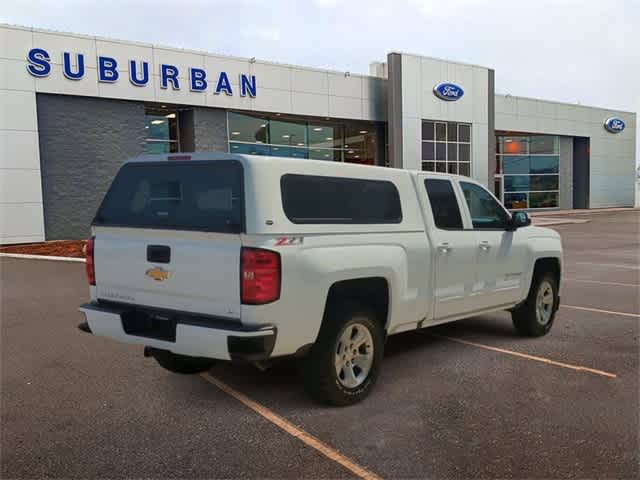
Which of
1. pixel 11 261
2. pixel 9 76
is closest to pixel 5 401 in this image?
pixel 11 261

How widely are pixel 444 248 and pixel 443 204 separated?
0.49m

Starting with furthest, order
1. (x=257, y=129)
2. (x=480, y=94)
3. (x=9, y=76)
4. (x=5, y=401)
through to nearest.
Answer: (x=480, y=94)
(x=257, y=129)
(x=9, y=76)
(x=5, y=401)

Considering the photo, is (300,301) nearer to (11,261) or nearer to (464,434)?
(464,434)

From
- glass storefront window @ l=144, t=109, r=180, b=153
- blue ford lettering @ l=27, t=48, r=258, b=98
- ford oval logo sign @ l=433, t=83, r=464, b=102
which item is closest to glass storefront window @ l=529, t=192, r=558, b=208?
ford oval logo sign @ l=433, t=83, r=464, b=102

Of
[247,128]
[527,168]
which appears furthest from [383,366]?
[527,168]

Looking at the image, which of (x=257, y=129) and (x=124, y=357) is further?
(x=257, y=129)

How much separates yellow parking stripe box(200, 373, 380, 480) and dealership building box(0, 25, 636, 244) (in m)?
17.9

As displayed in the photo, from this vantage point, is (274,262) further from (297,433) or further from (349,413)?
(349,413)

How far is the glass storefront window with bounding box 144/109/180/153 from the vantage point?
2377 centimetres

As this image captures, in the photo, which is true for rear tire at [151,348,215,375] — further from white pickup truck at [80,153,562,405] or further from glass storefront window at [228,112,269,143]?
glass storefront window at [228,112,269,143]

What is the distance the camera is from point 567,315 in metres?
7.92

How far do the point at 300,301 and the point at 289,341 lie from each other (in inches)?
11.4

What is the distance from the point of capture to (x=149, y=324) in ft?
13.9

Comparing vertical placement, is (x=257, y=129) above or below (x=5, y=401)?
above
